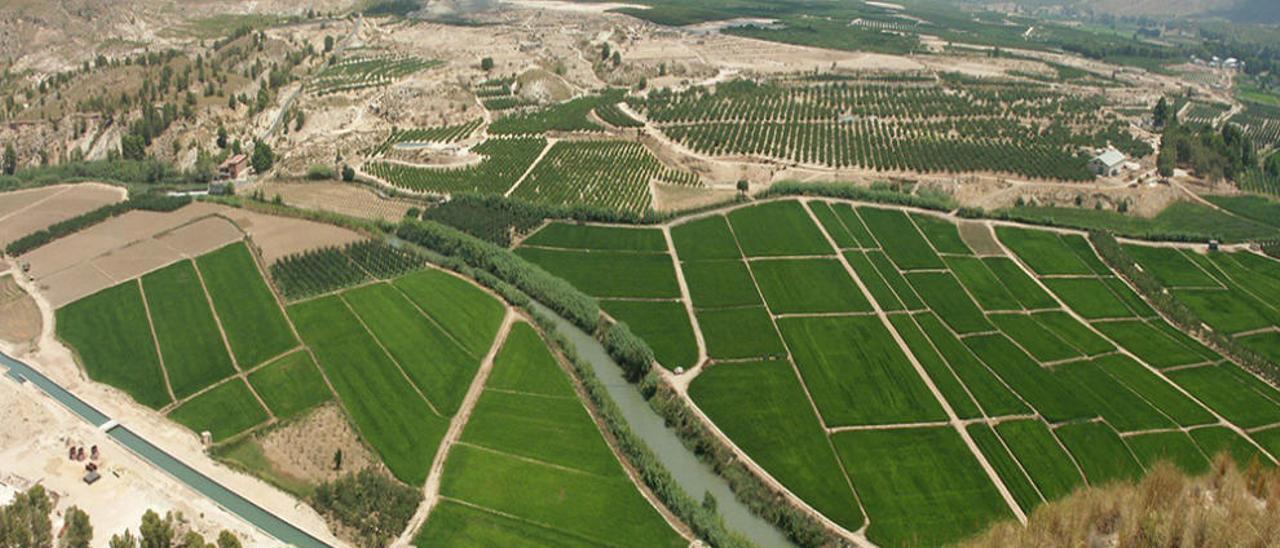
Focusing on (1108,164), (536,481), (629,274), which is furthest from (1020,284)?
(536,481)

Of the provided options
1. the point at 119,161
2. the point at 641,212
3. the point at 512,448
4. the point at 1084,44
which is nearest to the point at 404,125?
the point at 119,161

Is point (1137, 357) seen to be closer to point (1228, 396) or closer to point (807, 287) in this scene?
point (1228, 396)

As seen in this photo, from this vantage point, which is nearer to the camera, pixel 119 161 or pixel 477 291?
pixel 477 291

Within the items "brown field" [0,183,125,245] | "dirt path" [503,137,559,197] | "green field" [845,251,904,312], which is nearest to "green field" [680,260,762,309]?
"green field" [845,251,904,312]

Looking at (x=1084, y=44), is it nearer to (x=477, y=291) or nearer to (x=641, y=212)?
(x=641, y=212)

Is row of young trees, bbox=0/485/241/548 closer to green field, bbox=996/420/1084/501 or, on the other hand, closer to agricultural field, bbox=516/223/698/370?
agricultural field, bbox=516/223/698/370

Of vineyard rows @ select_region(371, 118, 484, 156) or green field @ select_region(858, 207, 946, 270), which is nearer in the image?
green field @ select_region(858, 207, 946, 270)

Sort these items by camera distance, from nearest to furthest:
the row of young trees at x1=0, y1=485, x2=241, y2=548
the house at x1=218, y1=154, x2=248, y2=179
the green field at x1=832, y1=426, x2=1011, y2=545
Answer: the row of young trees at x1=0, y1=485, x2=241, y2=548, the green field at x1=832, y1=426, x2=1011, y2=545, the house at x1=218, y1=154, x2=248, y2=179
